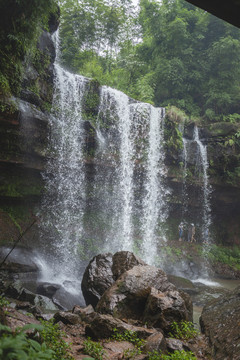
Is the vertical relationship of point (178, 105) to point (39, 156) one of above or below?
above

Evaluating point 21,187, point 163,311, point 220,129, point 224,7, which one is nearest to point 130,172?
point 21,187

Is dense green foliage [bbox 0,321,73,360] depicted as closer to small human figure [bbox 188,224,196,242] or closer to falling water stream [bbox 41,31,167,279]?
falling water stream [bbox 41,31,167,279]

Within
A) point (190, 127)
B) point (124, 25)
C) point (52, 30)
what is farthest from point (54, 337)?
point (124, 25)

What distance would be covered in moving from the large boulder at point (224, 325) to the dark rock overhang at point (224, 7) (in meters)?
4.34

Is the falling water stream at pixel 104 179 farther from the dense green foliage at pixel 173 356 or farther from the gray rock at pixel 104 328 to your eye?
the dense green foliage at pixel 173 356

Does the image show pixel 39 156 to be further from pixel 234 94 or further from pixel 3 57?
pixel 234 94

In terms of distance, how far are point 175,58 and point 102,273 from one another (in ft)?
60.3

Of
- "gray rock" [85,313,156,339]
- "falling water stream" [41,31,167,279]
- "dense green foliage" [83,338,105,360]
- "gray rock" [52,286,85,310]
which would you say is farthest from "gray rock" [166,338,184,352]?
"falling water stream" [41,31,167,279]

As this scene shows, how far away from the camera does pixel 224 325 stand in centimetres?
495

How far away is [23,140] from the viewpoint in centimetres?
1184

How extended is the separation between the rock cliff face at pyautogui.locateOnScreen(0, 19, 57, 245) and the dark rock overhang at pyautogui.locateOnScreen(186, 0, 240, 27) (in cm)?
918

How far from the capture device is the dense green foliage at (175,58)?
65.8 ft

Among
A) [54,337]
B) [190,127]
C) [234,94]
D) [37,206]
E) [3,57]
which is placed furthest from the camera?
[234,94]

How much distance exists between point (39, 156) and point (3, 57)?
433cm
